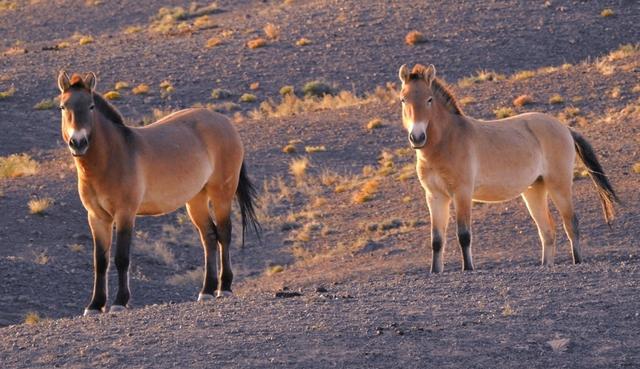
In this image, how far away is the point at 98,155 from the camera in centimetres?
1295

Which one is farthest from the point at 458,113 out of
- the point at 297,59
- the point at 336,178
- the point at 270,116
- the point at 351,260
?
the point at 297,59

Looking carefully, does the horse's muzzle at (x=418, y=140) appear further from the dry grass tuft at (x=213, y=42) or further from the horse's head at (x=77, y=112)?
the dry grass tuft at (x=213, y=42)

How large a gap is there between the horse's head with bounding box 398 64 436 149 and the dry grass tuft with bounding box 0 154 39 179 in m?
13.9

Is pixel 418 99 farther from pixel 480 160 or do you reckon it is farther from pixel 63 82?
pixel 63 82

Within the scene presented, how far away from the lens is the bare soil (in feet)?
Answer: 33.3

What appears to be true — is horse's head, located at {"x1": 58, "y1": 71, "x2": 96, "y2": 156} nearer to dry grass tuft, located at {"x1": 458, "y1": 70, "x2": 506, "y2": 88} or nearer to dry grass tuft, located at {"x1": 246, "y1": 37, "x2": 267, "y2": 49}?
dry grass tuft, located at {"x1": 458, "y1": 70, "x2": 506, "y2": 88}

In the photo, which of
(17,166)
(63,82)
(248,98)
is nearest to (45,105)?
(248,98)

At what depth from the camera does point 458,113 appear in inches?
593

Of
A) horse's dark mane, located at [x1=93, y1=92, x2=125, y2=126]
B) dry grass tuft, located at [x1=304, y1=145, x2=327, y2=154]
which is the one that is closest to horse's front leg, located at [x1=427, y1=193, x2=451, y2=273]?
horse's dark mane, located at [x1=93, y1=92, x2=125, y2=126]

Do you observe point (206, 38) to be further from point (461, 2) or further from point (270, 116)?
point (270, 116)

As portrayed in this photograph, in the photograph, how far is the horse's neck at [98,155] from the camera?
12914 millimetres

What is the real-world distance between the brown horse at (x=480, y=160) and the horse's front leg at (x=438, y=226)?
0.01m

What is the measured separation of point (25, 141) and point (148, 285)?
47.5ft

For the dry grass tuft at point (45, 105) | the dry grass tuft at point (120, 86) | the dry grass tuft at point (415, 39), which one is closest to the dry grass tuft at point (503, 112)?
the dry grass tuft at point (415, 39)
